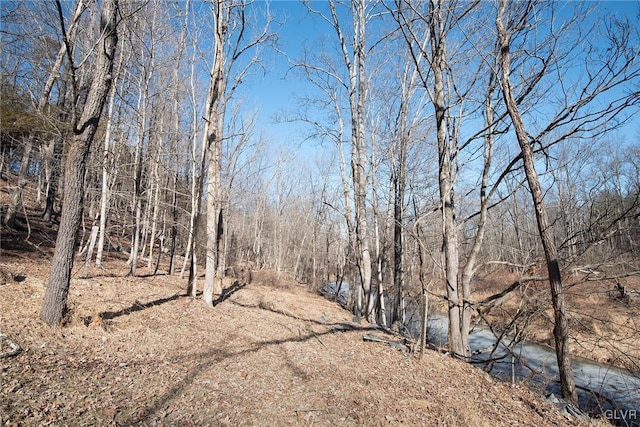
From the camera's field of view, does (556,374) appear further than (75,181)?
Yes

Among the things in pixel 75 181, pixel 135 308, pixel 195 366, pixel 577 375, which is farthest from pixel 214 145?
pixel 577 375

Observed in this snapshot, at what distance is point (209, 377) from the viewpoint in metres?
4.42

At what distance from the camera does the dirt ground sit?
339cm

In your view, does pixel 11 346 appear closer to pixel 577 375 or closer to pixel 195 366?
pixel 195 366

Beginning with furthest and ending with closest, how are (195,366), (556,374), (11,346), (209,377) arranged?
(556,374) < (195,366) < (209,377) < (11,346)

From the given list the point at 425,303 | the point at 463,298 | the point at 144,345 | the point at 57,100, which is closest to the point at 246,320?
the point at 144,345

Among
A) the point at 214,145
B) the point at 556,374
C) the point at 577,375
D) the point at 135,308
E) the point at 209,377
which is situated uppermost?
the point at 214,145

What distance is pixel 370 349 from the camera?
6.59 metres

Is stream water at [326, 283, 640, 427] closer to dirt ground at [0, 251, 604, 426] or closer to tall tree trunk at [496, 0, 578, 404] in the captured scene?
tall tree trunk at [496, 0, 578, 404]

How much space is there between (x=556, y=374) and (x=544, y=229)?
6119 millimetres

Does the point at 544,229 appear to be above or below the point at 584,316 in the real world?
above

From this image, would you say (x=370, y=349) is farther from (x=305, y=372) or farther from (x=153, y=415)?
(x=153, y=415)

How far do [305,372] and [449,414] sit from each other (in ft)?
6.86

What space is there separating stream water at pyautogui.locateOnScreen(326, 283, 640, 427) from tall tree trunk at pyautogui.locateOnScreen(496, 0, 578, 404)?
1.06ft
